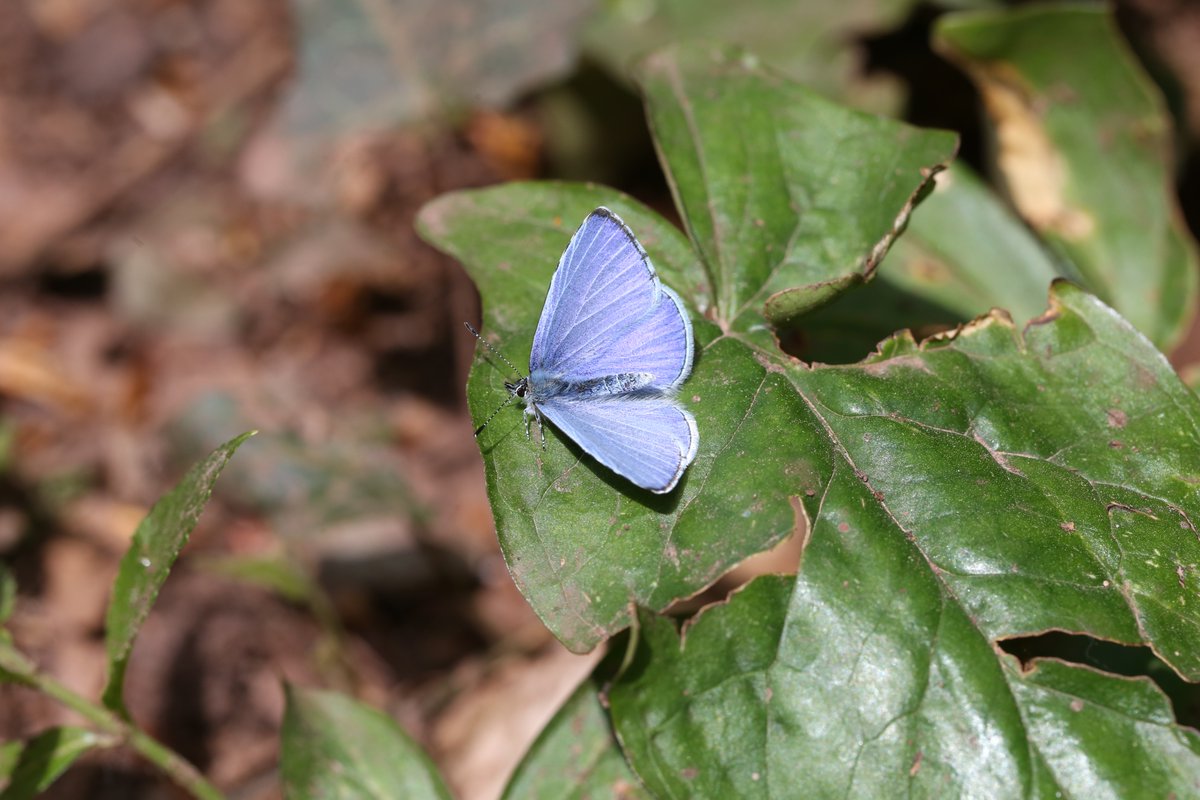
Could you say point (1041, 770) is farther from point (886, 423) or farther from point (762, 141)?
point (762, 141)

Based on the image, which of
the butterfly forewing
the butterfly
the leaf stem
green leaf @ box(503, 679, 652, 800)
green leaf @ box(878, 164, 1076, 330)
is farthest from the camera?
green leaf @ box(878, 164, 1076, 330)

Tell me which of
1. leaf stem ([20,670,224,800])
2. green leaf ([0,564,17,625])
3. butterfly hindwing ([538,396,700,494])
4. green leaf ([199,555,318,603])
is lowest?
green leaf ([199,555,318,603])

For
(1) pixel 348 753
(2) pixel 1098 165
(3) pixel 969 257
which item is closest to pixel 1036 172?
(2) pixel 1098 165

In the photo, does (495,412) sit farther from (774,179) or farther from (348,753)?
(348,753)

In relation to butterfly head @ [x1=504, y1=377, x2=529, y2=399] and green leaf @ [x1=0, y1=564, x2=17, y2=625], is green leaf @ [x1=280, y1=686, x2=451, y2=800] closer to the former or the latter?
green leaf @ [x1=0, y1=564, x2=17, y2=625]

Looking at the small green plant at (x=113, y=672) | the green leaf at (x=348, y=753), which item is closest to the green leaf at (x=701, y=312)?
the small green plant at (x=113, y=672)

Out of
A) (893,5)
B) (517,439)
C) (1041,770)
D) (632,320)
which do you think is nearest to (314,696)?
(517,439)

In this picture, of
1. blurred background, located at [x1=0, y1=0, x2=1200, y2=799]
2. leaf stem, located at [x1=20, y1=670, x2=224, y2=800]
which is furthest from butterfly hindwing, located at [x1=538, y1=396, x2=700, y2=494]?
blurred background, located at [x1=0, y1=0, x2=1200, y2=799]
